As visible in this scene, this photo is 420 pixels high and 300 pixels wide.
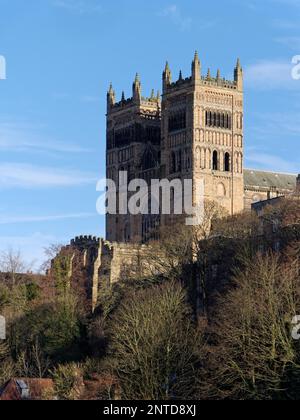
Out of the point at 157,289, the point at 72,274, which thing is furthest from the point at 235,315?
the point at 72,274

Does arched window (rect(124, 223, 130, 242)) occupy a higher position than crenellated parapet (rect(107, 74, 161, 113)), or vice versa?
crenellated parapet (rect(107, 74, 161, 113))

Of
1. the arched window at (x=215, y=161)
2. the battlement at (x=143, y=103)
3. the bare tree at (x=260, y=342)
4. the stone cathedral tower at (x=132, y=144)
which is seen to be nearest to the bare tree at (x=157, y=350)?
the bare tree at (x=260, y=342)

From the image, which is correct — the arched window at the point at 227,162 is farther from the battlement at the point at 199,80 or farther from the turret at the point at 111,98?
the turret at the point at 111,98

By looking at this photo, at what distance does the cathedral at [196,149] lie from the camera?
176250 mm

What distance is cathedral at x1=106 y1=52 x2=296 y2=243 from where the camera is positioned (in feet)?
578

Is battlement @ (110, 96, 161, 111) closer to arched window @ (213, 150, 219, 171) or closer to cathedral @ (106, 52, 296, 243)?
cathedral @ (106, 52, 296, 243)

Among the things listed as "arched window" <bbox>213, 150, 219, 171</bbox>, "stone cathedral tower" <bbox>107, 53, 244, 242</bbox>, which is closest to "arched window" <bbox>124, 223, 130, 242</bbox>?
"stone cathedral tower" <bbox>107, 53, 244, 242</bbox>

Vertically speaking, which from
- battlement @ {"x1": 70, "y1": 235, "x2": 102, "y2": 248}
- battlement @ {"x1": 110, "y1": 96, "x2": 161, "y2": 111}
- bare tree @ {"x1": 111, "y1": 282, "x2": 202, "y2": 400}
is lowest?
bare tree @ {"x1": 111, "y1": 282, "x2": 202, "y2": 400}

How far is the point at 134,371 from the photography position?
94.5 metres

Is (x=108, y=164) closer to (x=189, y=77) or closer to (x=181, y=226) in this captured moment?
(x=189, y=77)

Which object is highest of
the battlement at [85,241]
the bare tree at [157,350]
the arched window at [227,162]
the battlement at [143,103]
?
the battlement at [143,103]

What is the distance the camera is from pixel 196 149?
176000 mm

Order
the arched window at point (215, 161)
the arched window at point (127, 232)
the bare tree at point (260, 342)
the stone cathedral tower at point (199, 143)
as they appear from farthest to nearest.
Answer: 1. the arched window at point (127, 232)
2. the arched window at point (215, 161)
3. the stone cathedral tower at point (199, 143)
4. the bare tree at point (260, 342)

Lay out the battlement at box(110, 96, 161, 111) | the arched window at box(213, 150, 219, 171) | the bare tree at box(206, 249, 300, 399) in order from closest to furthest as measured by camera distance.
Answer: the bare tree at box(206, 249, 300, 399) < the arched window at box(213, 150, 219, 171) < the battlement at box(110, 96, 161, 111)
